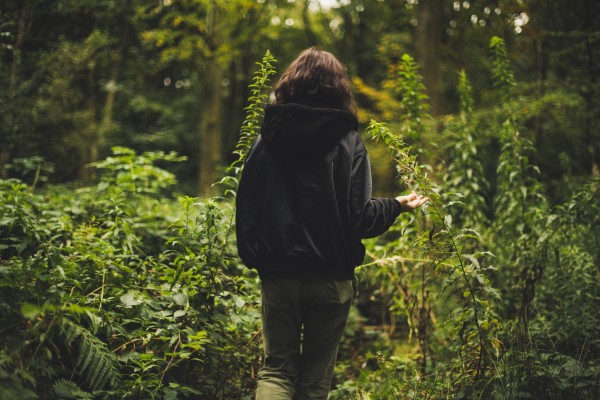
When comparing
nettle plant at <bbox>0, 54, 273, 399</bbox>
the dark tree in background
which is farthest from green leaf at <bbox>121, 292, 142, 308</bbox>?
the dark tree in background

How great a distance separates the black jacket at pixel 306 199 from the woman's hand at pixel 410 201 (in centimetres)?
14

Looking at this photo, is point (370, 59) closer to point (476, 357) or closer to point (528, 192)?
point (528, 192)

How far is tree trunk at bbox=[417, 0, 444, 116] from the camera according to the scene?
762 cm

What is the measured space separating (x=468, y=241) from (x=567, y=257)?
2.53ft

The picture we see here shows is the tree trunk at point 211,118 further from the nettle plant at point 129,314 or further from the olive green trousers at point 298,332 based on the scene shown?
the olive green trousers at point 298,332

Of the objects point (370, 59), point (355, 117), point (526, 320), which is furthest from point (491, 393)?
point (370, 59)

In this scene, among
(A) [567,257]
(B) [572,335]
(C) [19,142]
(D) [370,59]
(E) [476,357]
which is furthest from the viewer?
(D) [370,59]

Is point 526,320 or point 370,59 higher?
point 370,59

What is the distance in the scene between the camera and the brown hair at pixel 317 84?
2.24 m

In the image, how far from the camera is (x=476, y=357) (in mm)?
2898

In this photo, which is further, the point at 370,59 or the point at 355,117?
the point at 370,59

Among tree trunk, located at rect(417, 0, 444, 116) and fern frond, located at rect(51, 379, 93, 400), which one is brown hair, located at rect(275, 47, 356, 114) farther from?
tree trunk, located at rect(417, 0, 444, 116)

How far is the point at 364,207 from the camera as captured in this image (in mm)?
2186

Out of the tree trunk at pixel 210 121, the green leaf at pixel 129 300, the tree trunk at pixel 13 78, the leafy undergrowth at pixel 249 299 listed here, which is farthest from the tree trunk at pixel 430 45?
the green leaf at pixel 129 300
